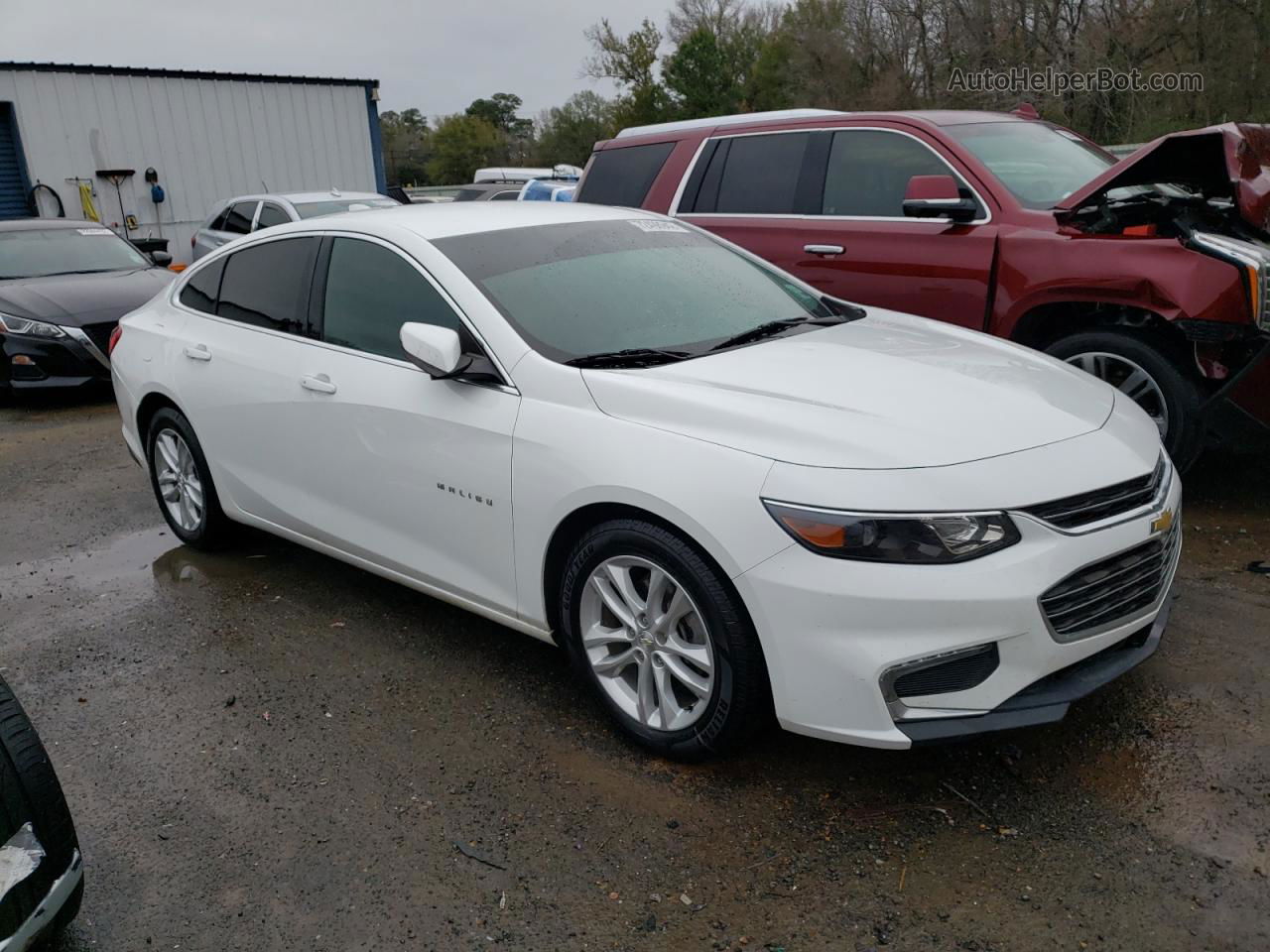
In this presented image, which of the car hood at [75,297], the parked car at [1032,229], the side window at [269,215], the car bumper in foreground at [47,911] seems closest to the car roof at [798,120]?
the parked car at [1032,229]

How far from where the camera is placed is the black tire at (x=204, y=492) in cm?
484

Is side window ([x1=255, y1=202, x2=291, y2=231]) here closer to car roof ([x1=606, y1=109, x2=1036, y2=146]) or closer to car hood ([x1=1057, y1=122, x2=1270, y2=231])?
car roof ([x1=606, y1=109, x2=1036, y2=146])

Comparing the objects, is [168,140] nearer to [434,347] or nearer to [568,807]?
[434,347]

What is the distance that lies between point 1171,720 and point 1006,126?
405 centimetres

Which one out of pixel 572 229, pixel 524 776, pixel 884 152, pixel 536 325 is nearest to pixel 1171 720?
pixel 524 776

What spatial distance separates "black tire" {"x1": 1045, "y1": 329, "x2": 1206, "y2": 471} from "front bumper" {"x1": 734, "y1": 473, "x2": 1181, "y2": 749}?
2330 millimetres

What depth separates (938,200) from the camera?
5273 millimetres

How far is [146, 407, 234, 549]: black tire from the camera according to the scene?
4840 mm

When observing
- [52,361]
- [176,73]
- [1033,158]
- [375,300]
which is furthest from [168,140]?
[375,300]

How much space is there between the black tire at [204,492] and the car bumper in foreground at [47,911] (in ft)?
8.69

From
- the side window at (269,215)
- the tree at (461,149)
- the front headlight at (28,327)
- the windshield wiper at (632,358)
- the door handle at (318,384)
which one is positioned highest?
the windshield wiper at (632,358)

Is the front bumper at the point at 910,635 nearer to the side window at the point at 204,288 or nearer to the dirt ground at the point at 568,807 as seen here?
the dirt ground at the point at 568,807

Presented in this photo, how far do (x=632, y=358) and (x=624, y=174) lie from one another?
13.0 ft

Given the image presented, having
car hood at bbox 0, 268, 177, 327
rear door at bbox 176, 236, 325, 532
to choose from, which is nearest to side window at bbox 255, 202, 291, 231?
car hood at bbox 0, 268, 177, 327
